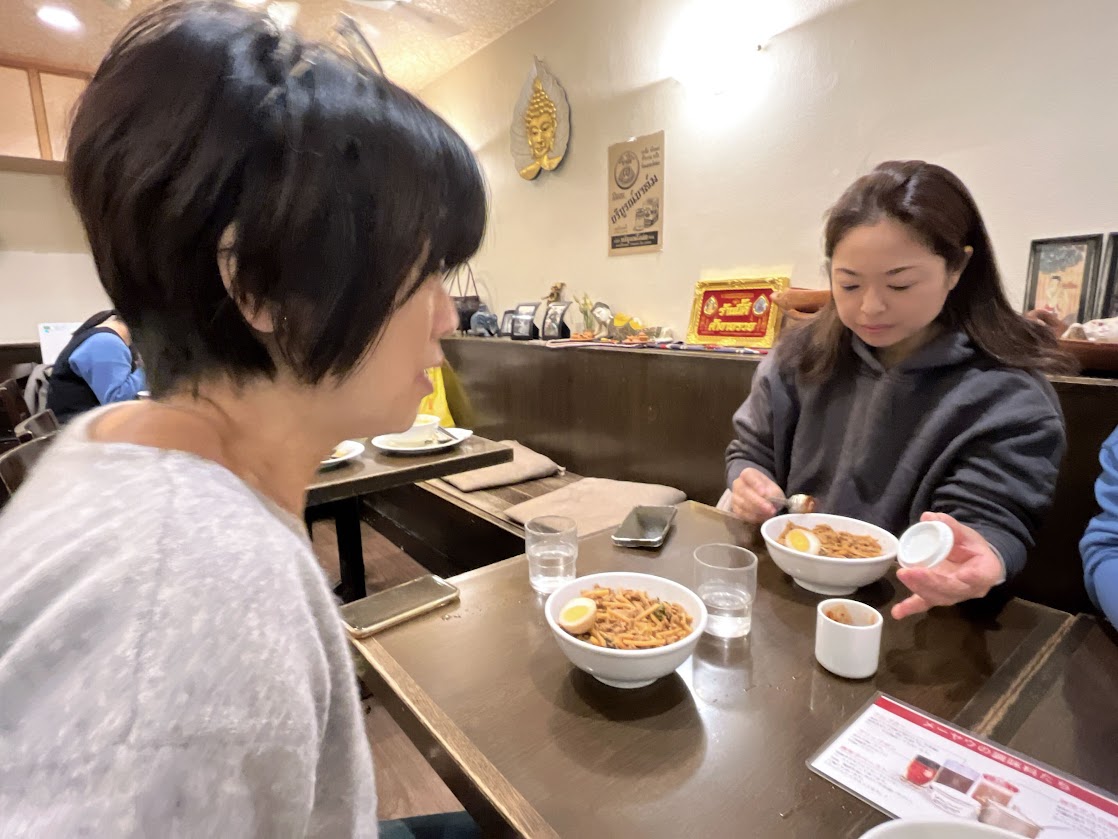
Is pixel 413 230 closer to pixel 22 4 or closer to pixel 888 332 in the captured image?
pixel 888 332

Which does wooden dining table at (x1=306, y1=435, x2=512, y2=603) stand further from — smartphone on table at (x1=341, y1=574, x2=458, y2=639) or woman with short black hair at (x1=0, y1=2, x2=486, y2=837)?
woman with short black hair at (x1=0, y1=2, x2=486, y2=837)

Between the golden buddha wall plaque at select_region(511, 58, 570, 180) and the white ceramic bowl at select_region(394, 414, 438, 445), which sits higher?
the golden buddha wall plaque at select_region(511, 58, 570, 180)

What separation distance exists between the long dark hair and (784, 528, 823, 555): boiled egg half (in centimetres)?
57

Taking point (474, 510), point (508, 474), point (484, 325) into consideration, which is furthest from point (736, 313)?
point (484, 325)

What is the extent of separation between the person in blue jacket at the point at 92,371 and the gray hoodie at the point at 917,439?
2.60 metres

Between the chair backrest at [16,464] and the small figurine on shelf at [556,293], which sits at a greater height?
the small figurine on shelf at [556,293]

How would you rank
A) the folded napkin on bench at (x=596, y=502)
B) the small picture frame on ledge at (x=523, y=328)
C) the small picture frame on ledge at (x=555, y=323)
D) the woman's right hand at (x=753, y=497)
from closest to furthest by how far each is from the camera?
the woman's right hand at (x=753, y=497), the folded napkin on bench at (x=596, y=502), the small picture frame on ledge at (x=555, y=323), the small picture frame on ledge at (x=523, y=328)

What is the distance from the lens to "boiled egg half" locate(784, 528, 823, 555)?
38.0 inches

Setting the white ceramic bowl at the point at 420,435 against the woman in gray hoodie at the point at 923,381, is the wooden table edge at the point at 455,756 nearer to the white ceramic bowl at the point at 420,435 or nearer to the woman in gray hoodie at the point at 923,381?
the woman in gray hoodie at the point at 923,381

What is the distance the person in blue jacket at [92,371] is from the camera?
267 cm

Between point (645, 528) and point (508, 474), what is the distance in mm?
1613

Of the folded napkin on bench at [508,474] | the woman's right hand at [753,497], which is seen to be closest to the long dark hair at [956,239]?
the woman's right hand at [753,497]

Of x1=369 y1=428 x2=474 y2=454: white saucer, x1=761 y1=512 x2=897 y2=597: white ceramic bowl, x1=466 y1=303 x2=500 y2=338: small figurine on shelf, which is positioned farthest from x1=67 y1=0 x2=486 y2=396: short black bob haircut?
x1=466 y1=303 x2=500 y2=338: small figurine on shelf

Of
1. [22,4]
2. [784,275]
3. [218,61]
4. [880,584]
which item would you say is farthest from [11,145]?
[880,584]
